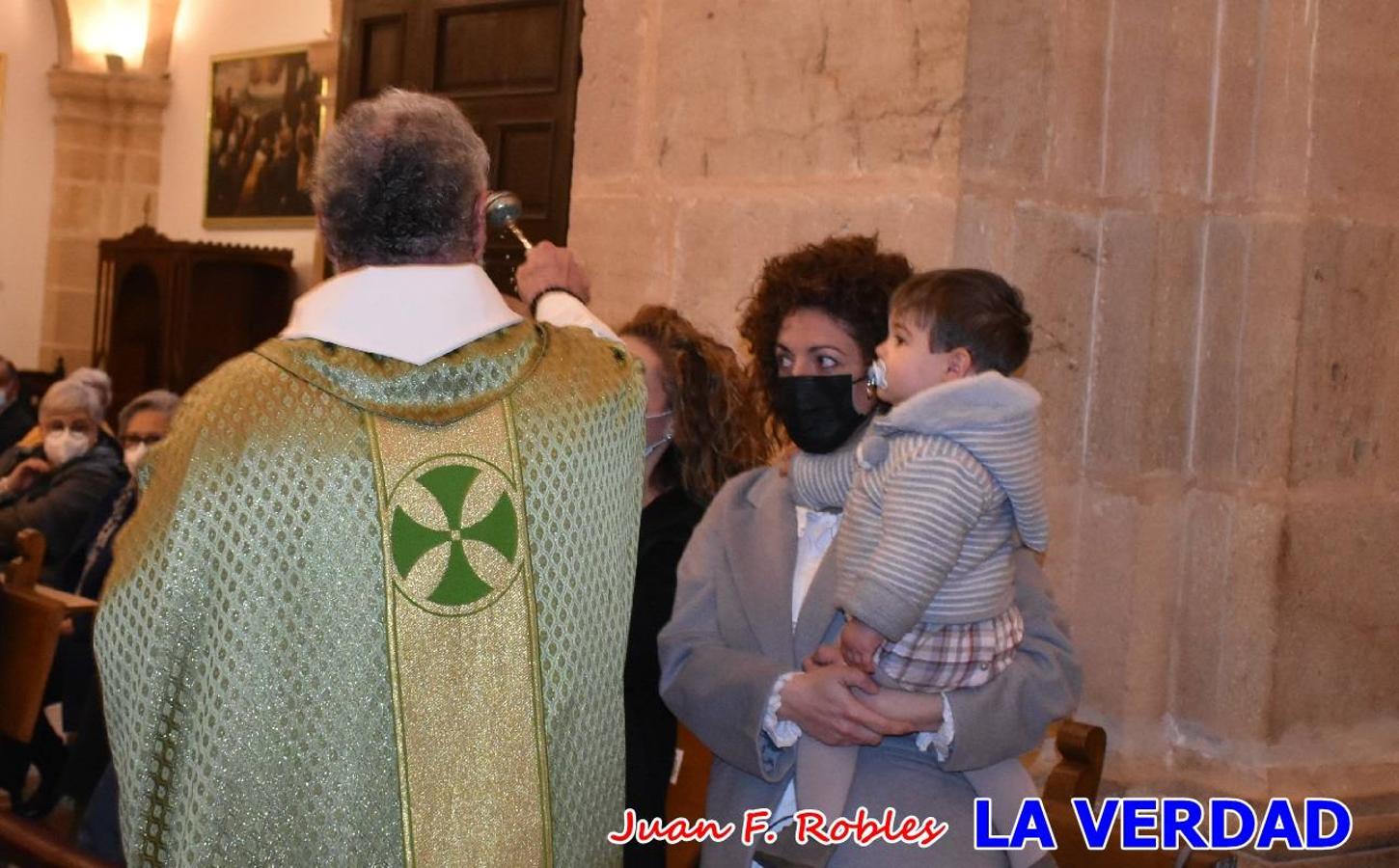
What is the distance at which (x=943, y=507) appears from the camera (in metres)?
2.12

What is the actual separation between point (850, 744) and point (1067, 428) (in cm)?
162

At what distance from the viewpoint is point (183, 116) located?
12141 mm

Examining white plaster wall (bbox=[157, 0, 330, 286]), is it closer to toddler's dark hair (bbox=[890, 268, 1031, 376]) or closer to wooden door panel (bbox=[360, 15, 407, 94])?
wooden door panel (bbox=[360, 15, 407, 94])

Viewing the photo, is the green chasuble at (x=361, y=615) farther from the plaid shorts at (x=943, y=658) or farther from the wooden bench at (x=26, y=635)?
the wooden bench at (x=26, y=635)

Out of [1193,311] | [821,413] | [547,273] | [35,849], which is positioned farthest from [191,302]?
[821,413]

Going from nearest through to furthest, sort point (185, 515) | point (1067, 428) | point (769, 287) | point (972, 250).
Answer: point (185, 515), point (769, 287), point (972, 250), point (1067, 428)

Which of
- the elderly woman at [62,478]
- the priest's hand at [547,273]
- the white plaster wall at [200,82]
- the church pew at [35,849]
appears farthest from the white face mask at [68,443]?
the white plaster wall at [200,82]

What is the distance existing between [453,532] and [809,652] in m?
0.55

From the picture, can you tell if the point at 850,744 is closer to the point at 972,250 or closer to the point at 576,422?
the point at 576,422

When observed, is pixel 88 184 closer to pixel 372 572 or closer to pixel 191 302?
pixel 191 302

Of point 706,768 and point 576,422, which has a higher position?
point 576,422

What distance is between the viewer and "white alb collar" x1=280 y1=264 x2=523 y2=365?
1953 mm

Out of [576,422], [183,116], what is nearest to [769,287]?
[576,422]

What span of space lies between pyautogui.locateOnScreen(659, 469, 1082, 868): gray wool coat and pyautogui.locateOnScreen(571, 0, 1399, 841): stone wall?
4.30ft
